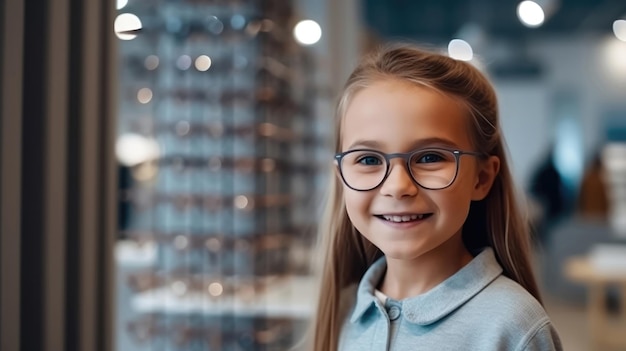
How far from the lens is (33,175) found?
2.79ft

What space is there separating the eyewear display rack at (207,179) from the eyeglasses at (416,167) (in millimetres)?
1779

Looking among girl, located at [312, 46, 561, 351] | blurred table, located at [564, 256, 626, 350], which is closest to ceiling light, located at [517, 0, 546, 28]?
girl, located at [312, 46, 561, 351]

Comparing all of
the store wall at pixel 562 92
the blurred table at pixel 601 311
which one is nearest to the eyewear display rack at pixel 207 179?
the blurred table at pixel 601 311

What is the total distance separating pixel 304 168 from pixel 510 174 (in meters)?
2.22

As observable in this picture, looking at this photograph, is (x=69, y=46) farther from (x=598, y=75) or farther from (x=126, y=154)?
(x=598, y=75)

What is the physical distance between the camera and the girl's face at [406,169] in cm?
80

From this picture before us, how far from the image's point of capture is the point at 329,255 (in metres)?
1.02

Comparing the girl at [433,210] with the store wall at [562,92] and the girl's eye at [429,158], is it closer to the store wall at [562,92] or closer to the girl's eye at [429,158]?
the girl's eye at [429,158]

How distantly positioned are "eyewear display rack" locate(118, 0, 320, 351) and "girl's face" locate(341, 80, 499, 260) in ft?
5.85

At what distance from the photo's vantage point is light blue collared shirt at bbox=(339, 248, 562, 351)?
2.58 ft

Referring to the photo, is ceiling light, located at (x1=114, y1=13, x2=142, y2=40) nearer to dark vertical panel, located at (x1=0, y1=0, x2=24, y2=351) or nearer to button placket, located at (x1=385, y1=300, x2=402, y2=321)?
dark vertical panel, located at (x1=0, y1=0, x2=24, y2=351)

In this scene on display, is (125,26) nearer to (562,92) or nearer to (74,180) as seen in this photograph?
(74,180)

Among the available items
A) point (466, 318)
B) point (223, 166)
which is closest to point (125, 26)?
point (466, 318)

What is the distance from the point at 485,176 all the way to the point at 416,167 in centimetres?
14
